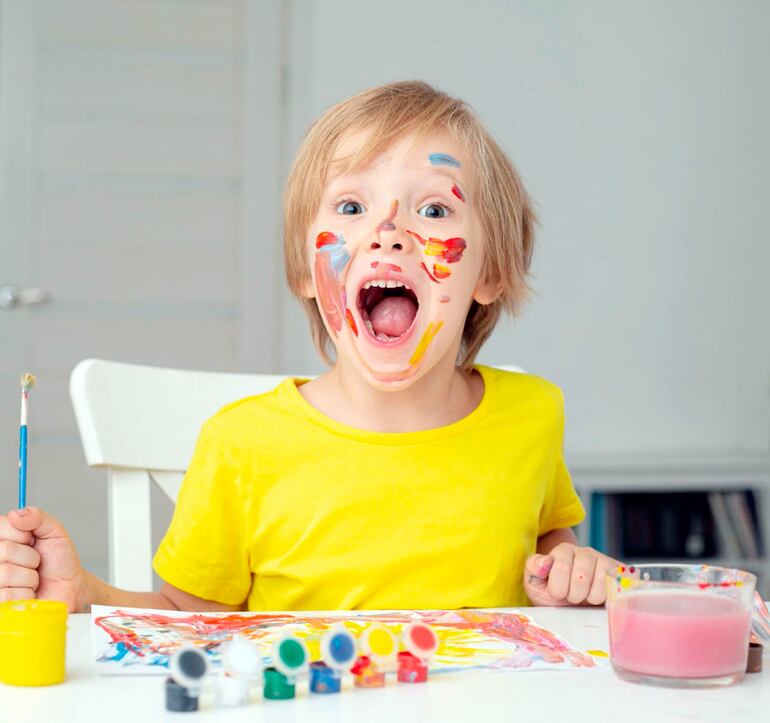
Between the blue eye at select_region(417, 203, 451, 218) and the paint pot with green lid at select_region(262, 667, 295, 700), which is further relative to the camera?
the blue eye at select_region(417, 203, 451, 218)

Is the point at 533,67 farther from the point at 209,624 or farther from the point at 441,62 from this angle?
the point at 209,624

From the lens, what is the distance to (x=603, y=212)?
390cm

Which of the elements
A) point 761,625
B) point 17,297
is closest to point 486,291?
point 761,625

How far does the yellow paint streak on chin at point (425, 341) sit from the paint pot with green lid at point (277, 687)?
1.63ft

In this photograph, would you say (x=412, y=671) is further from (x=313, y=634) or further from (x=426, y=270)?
(x=426, y=270)

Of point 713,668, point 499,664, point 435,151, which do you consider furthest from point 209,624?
point 435,151

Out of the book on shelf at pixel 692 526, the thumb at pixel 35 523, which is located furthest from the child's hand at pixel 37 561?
the book on shelf at pixel 692 526

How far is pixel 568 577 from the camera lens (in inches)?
40.1

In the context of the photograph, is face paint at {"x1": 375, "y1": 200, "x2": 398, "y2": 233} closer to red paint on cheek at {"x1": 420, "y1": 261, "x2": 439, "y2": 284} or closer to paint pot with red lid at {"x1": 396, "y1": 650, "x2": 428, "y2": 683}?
red paint on cheek at {"x1": 420, "y1": 261, "x2": 439, "y2": 284}

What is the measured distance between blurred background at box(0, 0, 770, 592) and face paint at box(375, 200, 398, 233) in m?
2.38

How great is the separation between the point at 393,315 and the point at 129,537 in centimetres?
37

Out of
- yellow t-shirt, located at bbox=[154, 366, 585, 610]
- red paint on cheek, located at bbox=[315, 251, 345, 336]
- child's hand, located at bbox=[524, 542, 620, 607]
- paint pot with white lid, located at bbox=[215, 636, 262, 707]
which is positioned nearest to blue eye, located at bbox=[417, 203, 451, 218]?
red paint on cheek, located at bbox=[315, 251, 345, 336]

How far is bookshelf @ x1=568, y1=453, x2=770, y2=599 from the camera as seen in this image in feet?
11.2

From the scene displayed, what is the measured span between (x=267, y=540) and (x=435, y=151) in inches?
16.9
